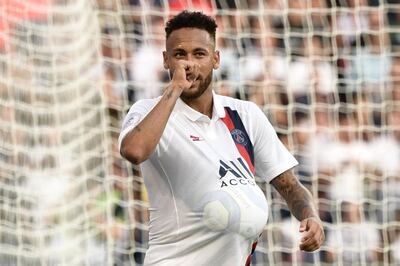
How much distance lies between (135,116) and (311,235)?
1.98ft

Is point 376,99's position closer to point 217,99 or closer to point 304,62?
point 304,62

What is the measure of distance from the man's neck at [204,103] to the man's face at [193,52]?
0.03 m

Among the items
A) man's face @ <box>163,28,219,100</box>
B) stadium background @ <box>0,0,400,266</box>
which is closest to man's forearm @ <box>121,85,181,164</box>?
man's face @ <box>163,28,219,100</box>

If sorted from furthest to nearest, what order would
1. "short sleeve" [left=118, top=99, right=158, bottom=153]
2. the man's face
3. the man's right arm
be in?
the man's face → "short sleeve" [left=118, top=99, right=158, bottom=153] → the man's right arm

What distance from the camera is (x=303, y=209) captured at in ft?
9.55

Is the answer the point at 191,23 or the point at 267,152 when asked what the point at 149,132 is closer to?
the point at 191,23

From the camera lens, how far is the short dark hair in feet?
9.29

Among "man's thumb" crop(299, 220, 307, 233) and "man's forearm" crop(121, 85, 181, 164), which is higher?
"man's forearm" crop(121, 85, 181, 164)

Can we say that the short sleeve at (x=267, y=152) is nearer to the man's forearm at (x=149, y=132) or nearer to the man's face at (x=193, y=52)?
the man's face at (x=193, y=52)

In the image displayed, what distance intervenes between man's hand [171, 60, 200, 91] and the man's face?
0.08 ft

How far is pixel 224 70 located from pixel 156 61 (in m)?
0.42

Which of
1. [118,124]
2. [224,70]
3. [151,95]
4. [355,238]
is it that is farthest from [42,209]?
[355,238]

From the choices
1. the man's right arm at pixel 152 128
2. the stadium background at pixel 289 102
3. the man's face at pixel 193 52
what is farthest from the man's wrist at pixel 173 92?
the stadium background at pixel 289 102

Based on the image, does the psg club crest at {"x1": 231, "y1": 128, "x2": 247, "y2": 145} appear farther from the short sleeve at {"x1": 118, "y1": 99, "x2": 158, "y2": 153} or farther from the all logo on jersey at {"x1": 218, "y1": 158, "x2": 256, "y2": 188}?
the short sleeve at {"x1": 118, "y1": 99, "x2": 158, "y2": 153}
